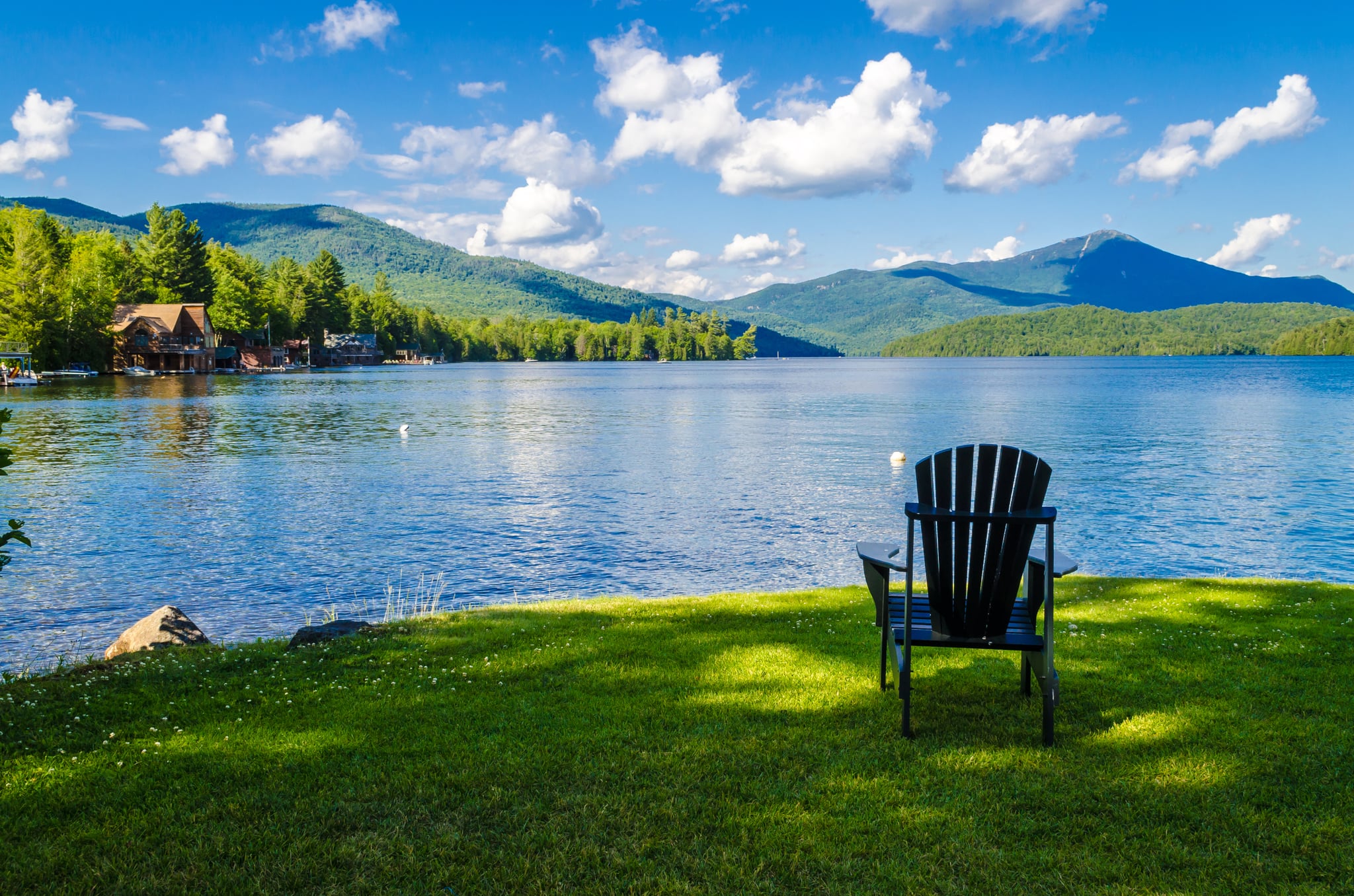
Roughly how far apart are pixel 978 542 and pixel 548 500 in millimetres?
16683

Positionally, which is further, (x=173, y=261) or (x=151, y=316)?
(x=173, y=261)

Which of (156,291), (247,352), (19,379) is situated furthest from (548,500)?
(247,352)

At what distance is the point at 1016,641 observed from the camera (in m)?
4.96

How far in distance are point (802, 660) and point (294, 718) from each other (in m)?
3.55

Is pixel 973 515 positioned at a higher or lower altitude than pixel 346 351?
lower

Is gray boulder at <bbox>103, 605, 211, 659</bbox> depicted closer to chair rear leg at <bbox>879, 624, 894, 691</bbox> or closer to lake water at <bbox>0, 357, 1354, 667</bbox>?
lake water at <bbox>0, 357, 1354, 667</bbox>

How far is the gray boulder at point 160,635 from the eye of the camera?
25.6ft

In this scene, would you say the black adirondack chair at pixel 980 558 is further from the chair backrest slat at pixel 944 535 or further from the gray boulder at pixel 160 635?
the gray boulder at pixel 160 635

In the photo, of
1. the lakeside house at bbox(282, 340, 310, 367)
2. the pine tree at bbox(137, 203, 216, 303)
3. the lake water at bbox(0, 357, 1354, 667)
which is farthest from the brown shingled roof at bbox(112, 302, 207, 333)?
the lake water at bbox(0, 357, 1354, 667)

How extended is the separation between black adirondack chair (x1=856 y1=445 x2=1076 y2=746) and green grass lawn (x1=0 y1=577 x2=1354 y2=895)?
50 cm

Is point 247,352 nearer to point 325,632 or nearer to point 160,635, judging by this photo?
point 160,635

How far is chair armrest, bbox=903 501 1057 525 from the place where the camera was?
15.7 feet

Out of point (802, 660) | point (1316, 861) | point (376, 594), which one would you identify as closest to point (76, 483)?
point (376, 594)

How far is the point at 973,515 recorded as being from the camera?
15.9ft
